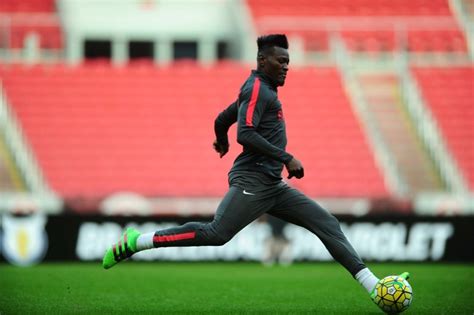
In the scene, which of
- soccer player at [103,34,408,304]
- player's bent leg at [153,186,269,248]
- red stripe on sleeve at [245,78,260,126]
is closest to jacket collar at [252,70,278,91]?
soccer player at [103,34,408,304]

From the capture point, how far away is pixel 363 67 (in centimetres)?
2573

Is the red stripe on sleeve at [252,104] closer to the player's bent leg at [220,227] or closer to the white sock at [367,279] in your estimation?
the player's bent leg at [220,227]

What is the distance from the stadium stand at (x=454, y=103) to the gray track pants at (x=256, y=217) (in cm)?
1567

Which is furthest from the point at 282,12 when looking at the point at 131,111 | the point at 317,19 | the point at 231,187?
the point at 231,187

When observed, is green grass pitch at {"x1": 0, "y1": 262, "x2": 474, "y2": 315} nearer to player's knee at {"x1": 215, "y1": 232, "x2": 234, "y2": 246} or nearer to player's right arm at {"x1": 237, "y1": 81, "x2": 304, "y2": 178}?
player's knee at {"x1": 215, "y1": 232, "x2": 234, "y2": 246}

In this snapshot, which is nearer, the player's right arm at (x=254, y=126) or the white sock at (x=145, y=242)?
the player's right arm at (x=254, y=126)

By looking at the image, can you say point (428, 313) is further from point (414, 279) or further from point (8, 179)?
point (8, 179)

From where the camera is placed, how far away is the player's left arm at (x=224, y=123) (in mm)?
9219

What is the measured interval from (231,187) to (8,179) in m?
14.0

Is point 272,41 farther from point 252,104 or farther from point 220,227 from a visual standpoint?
point 220,227

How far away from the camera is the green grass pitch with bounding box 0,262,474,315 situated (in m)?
9.20

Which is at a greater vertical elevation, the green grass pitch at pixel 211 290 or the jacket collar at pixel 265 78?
the jacket collar at pixel 265 78

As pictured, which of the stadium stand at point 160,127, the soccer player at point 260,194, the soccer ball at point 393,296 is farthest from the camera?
the stadium stand at point 160,127

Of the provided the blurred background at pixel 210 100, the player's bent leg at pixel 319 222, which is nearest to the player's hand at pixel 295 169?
the player's bent leg at pixel 319 222
